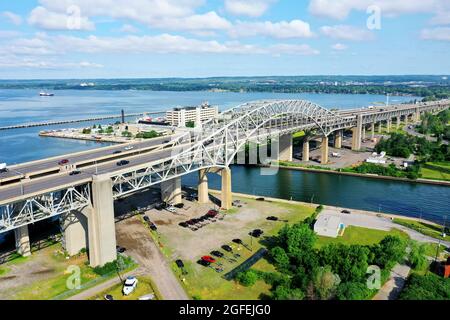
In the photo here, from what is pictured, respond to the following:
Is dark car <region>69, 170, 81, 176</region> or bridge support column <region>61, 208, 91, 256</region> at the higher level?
dark car <region>69, 170, 81, 176</region>

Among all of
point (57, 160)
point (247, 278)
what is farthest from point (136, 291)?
point (57, 160)

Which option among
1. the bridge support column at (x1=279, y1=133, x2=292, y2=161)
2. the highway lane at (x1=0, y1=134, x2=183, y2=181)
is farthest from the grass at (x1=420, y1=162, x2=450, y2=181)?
the highway lane at (x1=0, y1=134, x2=183, y2=181)

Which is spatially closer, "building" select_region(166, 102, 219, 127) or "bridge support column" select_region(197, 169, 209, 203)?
"bridge support column" select_region(197, 169, 209, 203)

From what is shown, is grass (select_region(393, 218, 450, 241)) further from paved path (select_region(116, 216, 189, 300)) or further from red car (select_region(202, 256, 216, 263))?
paved path (select_region(116, 216, 189, 300))

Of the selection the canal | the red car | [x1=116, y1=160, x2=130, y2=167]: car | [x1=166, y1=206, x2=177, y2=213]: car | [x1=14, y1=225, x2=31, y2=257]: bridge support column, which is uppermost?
[x1=116, y1=160, x2=130, y2=167]: car

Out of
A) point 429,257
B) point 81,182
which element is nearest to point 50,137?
point 81,182

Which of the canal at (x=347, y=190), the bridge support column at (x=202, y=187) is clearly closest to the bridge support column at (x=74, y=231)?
the bridge support column at (x=202, y=187)

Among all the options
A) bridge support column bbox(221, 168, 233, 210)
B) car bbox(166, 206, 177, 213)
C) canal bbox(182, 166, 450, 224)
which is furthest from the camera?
Answer: canal bbox(182, 166, 450, 224)
